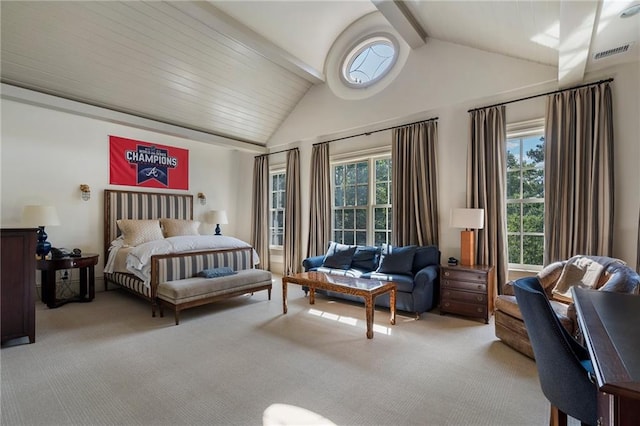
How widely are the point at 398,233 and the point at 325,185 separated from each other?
5.59ft

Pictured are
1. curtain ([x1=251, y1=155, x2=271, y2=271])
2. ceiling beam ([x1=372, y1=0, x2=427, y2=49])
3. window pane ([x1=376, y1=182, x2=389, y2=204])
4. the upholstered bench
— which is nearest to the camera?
ceiling beam ([x1=372, y1=0, x2=427, y2=49])

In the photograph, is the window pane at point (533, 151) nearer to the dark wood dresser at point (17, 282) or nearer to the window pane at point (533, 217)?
the window pane at point (533, 217)

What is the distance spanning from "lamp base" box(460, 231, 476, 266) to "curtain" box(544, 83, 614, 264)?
0.77 metres

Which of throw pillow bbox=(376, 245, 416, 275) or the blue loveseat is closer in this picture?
the blue loveseat

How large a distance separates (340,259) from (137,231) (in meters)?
3.45

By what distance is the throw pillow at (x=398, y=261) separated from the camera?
411 cm

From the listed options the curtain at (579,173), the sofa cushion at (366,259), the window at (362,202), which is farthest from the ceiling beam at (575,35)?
the sofa cushion at (366,259)

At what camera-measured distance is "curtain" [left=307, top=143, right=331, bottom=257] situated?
18.3ft

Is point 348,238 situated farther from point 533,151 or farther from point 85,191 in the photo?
point 85,191

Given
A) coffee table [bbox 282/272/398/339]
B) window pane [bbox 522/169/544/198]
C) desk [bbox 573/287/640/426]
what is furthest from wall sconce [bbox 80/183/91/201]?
window pane [bbox 522/169/544/198]

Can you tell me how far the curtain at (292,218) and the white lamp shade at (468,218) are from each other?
316 cm

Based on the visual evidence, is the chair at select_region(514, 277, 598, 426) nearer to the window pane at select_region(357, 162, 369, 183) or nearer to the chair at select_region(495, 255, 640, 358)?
the chair at select_region(495, 255, 640, 358)

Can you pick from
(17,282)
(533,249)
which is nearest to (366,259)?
(533,249)

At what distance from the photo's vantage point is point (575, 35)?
234cm
